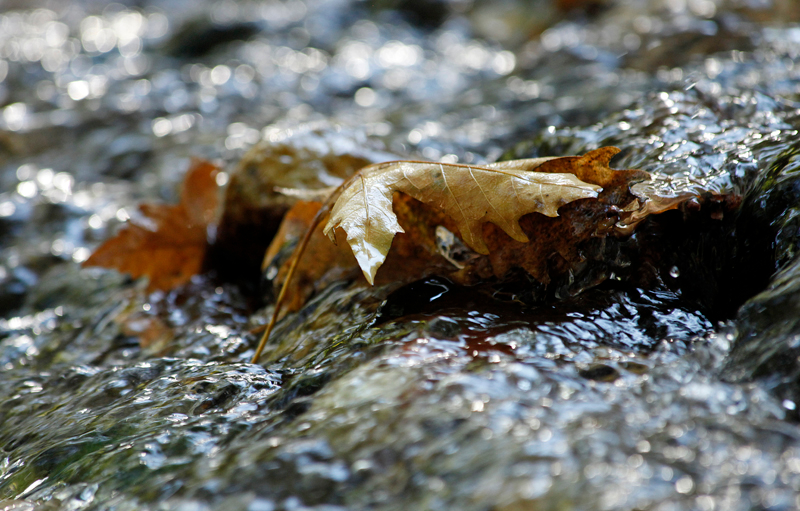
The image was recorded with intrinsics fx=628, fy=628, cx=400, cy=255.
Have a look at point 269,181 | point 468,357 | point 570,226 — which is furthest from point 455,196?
point 269,181

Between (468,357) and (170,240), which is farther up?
(170,240)

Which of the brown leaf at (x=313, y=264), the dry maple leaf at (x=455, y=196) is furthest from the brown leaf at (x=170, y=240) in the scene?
the dry maple leaf at (x=455, y=196)

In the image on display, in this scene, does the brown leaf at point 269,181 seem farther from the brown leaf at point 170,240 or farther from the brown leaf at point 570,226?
the brown leaf at point 570,226

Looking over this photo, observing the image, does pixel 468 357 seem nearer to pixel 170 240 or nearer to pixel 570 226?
pixel 570 226

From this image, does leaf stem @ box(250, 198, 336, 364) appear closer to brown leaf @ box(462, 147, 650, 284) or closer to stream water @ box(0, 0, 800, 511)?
stream water @ box(0, 0, 800, 511)

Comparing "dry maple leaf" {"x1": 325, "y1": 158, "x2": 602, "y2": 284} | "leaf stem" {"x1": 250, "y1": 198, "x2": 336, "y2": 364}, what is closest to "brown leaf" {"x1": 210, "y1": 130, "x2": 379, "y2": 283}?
"leaf stem" {"x1": 250, "y1": 198, "x2": 336, "y2": 364}

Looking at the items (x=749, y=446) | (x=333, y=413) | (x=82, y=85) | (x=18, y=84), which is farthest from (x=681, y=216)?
(x=18, y=84)
